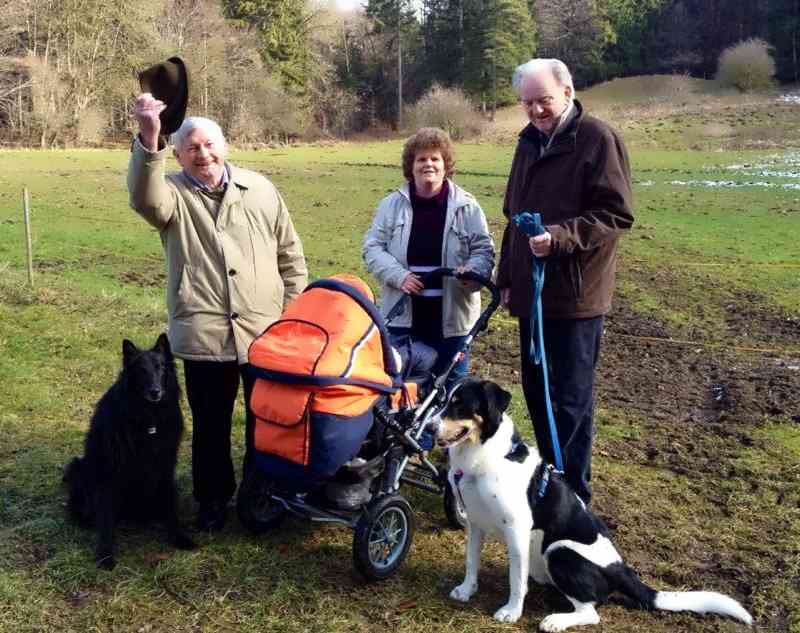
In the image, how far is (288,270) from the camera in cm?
438

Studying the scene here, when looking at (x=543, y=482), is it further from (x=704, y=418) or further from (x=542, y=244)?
(x=704, y=418)

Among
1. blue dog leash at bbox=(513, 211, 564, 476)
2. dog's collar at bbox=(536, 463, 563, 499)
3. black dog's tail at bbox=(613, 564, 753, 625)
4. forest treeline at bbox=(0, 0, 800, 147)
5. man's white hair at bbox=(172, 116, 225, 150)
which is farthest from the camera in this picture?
forest treeline at bbox=(0, 0, 800, 147)

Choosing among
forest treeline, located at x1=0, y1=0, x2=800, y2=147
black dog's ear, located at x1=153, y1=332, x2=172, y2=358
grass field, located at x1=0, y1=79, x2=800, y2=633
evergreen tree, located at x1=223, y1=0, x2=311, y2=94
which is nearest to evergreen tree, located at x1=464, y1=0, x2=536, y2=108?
forest treeline, located at x1=0, y1=0, x2=800, y2=147

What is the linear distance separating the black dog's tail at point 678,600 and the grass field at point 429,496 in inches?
4.1

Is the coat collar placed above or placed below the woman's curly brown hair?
below

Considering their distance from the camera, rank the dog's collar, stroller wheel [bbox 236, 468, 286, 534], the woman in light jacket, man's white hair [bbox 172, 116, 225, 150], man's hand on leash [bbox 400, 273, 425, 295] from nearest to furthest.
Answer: the dog's collar → man's white hair [bbox 172, 116, 225, 150] → stroller wheel [bbox 236, 468, 286, 534] → man's hand on leash [bbox 400, 273, 425, 295] → the woman in light jacket

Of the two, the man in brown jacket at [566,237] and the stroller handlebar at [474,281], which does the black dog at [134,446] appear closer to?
the stroller handlebar at [474,281]

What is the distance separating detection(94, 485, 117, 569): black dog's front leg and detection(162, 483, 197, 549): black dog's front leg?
27 centimetres

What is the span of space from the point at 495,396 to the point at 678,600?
4.09 feet

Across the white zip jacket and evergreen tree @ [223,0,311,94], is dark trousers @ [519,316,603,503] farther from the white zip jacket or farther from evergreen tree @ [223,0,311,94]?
evergreen tree @ [223,0,311,94]

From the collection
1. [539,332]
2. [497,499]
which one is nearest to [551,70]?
[539,332]

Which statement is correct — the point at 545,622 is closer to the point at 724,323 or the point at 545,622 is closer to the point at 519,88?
the point at 519,88

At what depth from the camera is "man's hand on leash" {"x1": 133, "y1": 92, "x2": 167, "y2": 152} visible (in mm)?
3404

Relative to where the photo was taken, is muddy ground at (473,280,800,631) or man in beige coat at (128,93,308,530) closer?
man in beige coat at (128,93,308,530)
